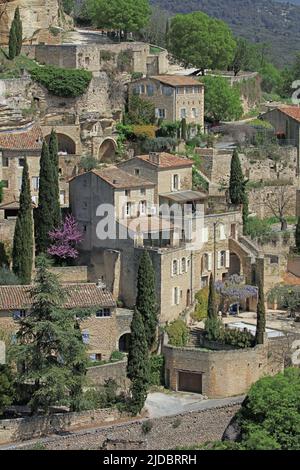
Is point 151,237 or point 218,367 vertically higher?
point 151,237

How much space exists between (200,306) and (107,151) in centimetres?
1342

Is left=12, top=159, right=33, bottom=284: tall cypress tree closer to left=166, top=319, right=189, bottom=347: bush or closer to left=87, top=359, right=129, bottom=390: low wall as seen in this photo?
left=87, top=359, right=129, bottom=390: low wall

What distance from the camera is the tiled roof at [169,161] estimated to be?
60594mm

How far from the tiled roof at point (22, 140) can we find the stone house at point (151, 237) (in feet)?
10.7

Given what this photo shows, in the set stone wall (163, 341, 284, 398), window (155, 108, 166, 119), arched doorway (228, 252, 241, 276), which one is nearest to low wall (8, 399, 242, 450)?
stone wall (163, 341, 284, 398)

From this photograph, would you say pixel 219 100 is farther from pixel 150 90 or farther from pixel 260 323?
pixel 260 323

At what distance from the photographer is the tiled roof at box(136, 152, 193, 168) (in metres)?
60.6

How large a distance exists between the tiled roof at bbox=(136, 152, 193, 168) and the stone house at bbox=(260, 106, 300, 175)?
973 cm

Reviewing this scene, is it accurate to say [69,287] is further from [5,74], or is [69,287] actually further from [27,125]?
[5,74]

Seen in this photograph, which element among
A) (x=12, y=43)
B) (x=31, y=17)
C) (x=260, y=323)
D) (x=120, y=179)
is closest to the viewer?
(x=260, y=323)

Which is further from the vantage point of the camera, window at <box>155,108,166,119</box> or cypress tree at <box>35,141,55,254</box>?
window at <box>155,108,166,119</box>

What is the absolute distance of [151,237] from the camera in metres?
55.9

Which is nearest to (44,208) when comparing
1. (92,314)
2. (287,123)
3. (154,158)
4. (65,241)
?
(65,241)

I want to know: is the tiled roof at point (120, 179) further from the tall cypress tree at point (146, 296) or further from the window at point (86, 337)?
the window at point (86, 337)
